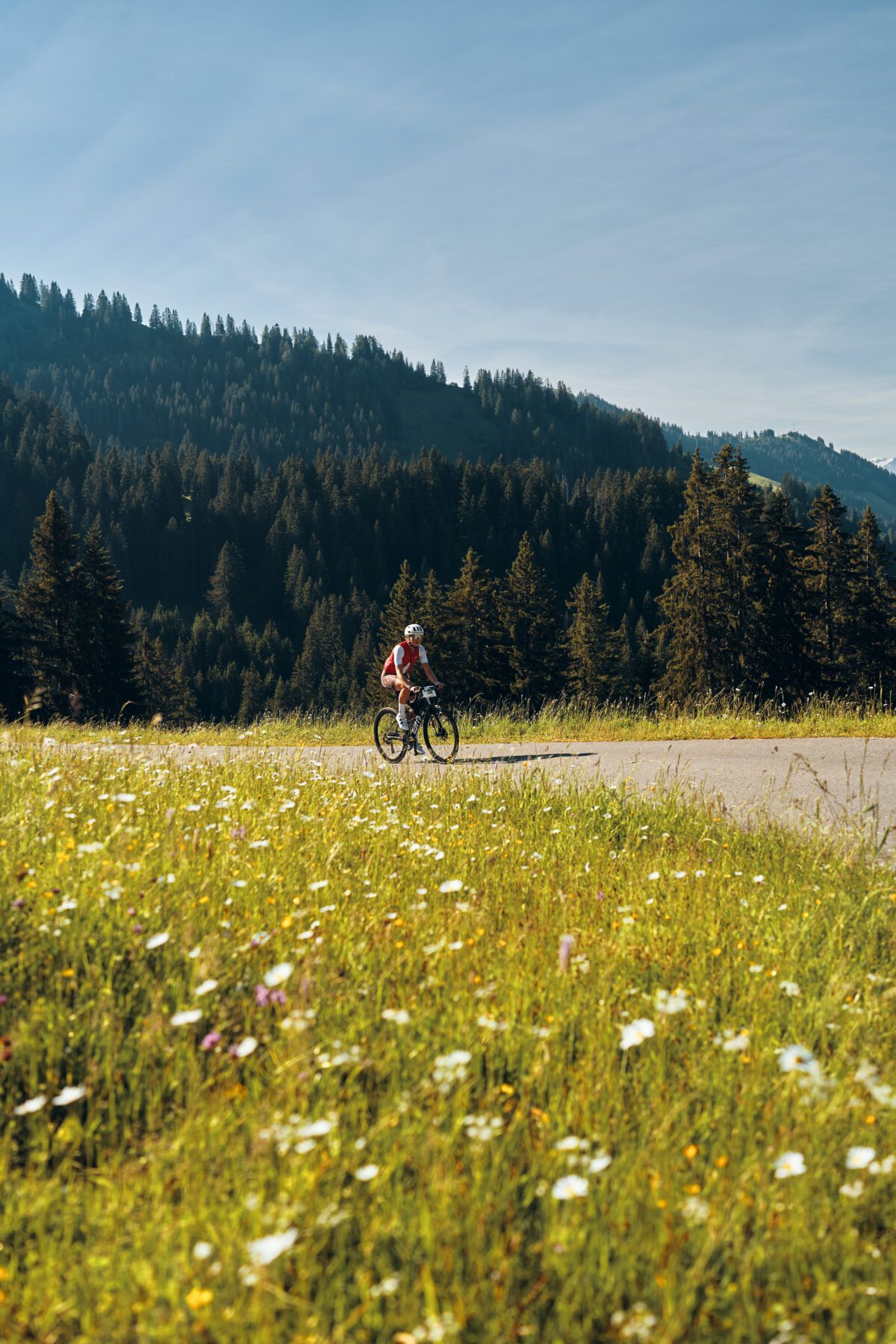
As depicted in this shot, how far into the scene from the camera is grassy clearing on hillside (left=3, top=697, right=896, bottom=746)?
15523 mm

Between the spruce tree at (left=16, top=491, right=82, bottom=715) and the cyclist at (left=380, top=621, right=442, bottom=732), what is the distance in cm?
3559

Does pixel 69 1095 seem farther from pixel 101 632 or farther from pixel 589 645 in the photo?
pixel 589 645

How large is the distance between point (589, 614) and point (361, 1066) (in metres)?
62.9

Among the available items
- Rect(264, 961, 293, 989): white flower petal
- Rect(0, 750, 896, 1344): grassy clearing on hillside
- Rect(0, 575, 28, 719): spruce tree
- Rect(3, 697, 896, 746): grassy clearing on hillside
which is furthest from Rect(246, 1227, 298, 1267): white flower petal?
Rect(0, 575, 28, 719): spruce tree

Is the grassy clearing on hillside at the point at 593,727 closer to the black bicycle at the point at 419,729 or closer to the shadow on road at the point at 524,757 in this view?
the shadow on road at the point at 524,757

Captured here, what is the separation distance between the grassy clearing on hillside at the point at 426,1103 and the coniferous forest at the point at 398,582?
4.16 metres

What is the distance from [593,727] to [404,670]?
5357 millimetres

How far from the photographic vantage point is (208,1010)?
3.19 m

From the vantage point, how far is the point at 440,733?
1401 cm

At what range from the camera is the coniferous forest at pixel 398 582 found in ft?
129

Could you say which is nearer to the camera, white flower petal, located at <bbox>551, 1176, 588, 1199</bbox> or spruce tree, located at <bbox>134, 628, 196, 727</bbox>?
white flower petal, located at <bbox>551, 1176, 588, 1199</bbox>

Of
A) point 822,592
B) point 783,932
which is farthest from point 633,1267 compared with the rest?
point 822,592

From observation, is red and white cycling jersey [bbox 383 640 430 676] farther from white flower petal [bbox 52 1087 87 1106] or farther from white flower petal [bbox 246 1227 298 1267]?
white flower petal [bbox 246 1227 298 1267]

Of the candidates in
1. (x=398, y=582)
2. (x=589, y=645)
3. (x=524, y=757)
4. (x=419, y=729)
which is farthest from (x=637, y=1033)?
(x=589, y=645)
